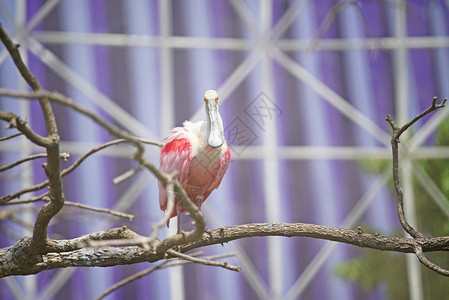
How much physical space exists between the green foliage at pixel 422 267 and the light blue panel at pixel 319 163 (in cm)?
9

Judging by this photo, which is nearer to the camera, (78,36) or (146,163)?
(146,163)

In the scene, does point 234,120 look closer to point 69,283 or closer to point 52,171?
point 69,283

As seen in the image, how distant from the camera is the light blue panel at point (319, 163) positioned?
161 inches

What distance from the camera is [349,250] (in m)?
4.12

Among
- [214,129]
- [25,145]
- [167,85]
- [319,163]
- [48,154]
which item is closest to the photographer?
[48,154]

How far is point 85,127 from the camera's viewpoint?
3988mm

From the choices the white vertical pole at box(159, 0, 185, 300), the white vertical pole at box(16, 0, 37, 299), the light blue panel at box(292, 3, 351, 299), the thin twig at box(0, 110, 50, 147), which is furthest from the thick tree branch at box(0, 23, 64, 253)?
the light blue panel at box(292, 3, 351, 299)

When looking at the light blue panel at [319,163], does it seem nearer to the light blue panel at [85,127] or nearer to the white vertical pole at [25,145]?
the light blue panel at [85,127]

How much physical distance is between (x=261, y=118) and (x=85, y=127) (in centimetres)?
123

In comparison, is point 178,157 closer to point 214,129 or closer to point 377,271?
point 214,129

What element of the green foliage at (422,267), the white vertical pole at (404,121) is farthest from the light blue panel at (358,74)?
the green foliage at (422,267)

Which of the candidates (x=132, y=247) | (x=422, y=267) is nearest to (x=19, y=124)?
(x=132, y=247)

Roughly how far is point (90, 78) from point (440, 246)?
9.00 feet

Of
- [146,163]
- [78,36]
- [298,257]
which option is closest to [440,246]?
[146,163]
